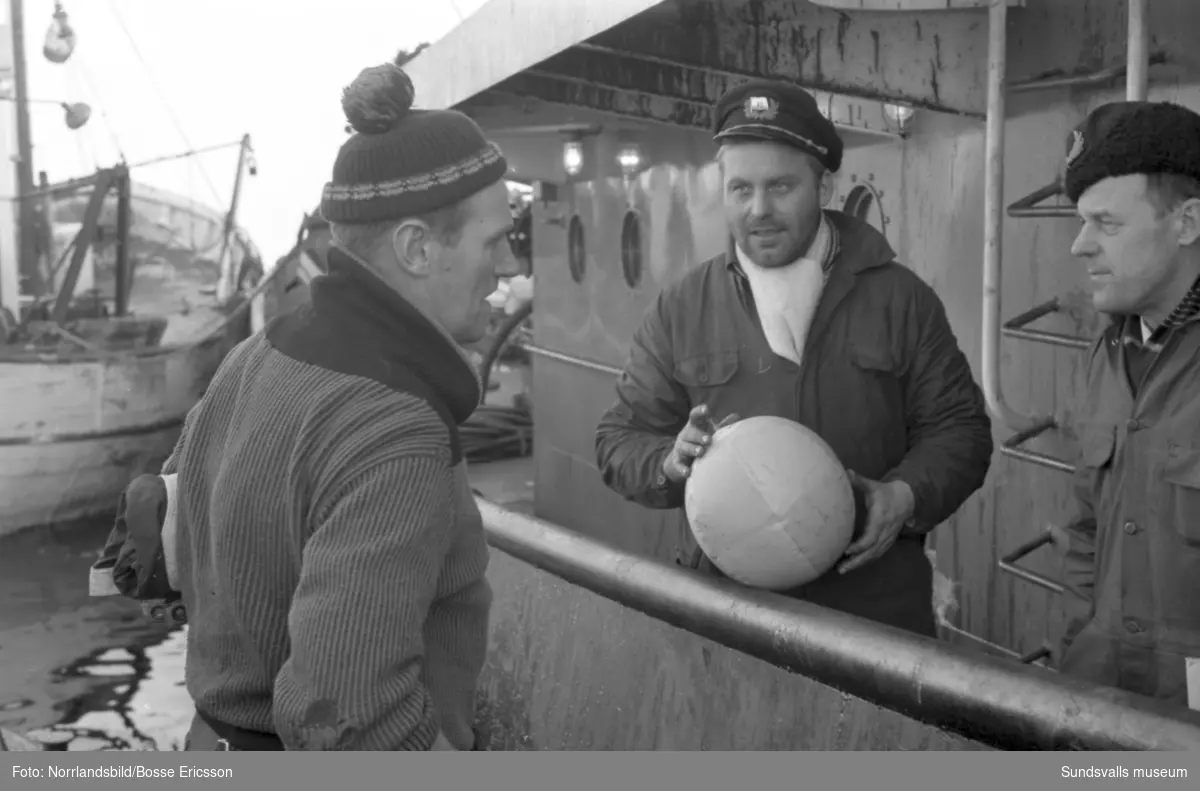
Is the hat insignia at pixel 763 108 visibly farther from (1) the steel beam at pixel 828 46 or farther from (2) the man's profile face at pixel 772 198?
(1) the steel beam at pixel 828 46

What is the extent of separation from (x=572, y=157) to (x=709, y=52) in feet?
13.0

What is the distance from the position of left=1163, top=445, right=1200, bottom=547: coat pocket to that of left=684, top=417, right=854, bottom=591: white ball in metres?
0.80

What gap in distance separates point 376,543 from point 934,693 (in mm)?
1664

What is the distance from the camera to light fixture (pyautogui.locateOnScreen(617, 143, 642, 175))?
385 inches

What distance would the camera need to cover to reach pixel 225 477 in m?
2.03

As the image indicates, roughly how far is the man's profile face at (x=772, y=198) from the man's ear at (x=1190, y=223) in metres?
1.00

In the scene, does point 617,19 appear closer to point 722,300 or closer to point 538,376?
point 722,300

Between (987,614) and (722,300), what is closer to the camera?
(722,300)

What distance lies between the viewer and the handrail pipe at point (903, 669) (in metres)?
2.62

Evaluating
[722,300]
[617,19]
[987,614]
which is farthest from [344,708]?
[987,614]

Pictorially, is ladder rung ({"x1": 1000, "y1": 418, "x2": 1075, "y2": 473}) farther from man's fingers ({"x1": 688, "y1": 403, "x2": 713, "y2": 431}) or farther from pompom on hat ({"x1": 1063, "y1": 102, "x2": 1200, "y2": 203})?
pompom on hat ({"x1": 1063, "y1": 102, "x2": 1200, "y2": 203})

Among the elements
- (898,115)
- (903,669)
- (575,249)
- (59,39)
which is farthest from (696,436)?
(59,39)

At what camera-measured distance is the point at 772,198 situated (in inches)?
137

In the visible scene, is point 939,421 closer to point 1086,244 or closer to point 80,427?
point 1086,244
